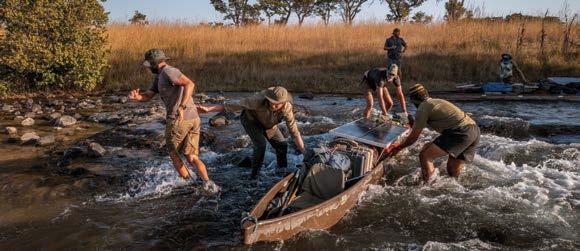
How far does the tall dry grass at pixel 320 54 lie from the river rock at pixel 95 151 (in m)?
7.85

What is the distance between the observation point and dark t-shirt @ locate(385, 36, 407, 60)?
14.1 metres

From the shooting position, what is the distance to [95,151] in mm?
7965

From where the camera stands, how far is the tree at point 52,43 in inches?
498

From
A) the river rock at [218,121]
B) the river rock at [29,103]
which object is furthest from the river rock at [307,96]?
the river rock at [29,103]

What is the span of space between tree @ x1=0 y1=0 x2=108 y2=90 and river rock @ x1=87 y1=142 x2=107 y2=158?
624cm

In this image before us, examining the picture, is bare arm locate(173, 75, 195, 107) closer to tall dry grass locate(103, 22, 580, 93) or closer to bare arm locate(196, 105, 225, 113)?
bare arm locate(196, 105, 225, 113)

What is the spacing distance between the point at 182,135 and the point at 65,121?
591cm

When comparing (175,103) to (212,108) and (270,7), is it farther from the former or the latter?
(270,7)

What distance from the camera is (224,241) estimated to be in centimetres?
486

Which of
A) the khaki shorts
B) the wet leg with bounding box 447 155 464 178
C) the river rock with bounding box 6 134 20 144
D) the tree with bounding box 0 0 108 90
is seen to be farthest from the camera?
the tree with bounding box 0 0 108 90

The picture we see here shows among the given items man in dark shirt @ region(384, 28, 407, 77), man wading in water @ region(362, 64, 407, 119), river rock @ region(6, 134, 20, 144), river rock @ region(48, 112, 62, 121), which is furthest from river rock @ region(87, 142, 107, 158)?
man in dark shirt @ region(384, 28, 407, 77)

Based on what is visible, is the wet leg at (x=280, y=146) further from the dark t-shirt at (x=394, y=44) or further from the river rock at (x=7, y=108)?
the river rock at (x=7, y=108)

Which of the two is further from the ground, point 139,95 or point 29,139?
point 139,95

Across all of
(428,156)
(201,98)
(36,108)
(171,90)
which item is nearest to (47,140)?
(36,108)
